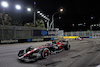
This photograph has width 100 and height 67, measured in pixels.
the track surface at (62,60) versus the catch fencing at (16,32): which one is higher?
the catch fencing at (16,32)

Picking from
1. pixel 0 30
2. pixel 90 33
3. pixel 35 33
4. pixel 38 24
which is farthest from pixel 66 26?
pixel 0 30

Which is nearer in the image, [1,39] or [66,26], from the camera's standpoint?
[1,39]

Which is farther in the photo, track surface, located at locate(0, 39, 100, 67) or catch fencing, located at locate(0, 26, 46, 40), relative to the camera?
catch fencing, located at locate(0, 26, 46, 40)

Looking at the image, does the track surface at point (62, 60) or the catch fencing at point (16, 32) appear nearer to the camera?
the track surface at point (62, 60)

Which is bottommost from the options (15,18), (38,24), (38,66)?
(38,66)

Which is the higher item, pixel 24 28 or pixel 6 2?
pixel 6 2

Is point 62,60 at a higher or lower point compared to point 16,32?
lower

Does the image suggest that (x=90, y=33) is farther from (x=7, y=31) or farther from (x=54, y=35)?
(x=7, y=31)

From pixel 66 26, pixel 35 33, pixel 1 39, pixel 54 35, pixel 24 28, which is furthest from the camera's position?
pixel 66 26

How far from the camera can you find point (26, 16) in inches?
1577

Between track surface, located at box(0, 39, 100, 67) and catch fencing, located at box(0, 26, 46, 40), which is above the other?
catch fencing, located at box(0, 26, 46, 40)

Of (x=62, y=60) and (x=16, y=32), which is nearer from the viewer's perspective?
(x=62, y=60)

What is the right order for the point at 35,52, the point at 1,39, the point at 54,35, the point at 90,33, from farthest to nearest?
1. the point at 90,33
2. the point at 54,35
3. the point at 1,39
4. the point at 35,52

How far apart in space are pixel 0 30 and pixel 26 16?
1009 inches
